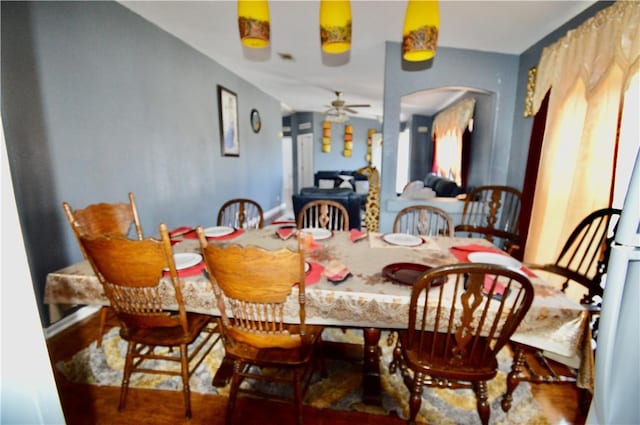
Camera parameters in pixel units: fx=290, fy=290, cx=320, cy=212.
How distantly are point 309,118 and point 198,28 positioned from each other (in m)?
5.51

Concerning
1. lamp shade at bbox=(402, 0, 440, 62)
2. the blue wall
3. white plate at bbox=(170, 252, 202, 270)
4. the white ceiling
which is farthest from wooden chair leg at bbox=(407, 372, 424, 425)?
the white ceiling

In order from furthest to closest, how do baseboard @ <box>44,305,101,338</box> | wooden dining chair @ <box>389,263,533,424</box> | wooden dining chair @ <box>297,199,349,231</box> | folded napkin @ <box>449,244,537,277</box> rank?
wooden dining chair @ <box>297,199,349,231</box> → baseboard @ <box>44,305,101,338</box> → folded napkin @ <box>449,244,537,277</box> → wooden dining chair @ <box>389,263,533,424</box>

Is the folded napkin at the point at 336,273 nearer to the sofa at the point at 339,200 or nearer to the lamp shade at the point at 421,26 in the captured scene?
the lamp shade at the point at 421,26

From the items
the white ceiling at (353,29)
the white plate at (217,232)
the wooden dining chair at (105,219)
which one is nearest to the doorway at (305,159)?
the white ceiling at (353,29)

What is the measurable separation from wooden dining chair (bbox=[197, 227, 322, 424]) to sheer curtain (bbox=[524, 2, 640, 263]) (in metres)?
2.17

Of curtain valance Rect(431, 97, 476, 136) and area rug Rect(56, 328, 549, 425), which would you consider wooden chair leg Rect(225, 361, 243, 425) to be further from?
curtain valance Rect(431, 97, 476, 136)

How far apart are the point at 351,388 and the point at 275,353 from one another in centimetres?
58

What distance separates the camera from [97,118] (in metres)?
2.27

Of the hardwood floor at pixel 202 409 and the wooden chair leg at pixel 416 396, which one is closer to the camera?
the wooden chair leg at pixel 416 396

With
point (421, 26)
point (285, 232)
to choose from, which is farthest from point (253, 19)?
point (285, 232)

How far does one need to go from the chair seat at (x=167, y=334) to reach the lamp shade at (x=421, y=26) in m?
1.69

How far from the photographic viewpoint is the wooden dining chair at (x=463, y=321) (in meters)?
0.99

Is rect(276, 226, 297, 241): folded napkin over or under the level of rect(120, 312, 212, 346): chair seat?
over

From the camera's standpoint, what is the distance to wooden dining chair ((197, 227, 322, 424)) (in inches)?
39.4
